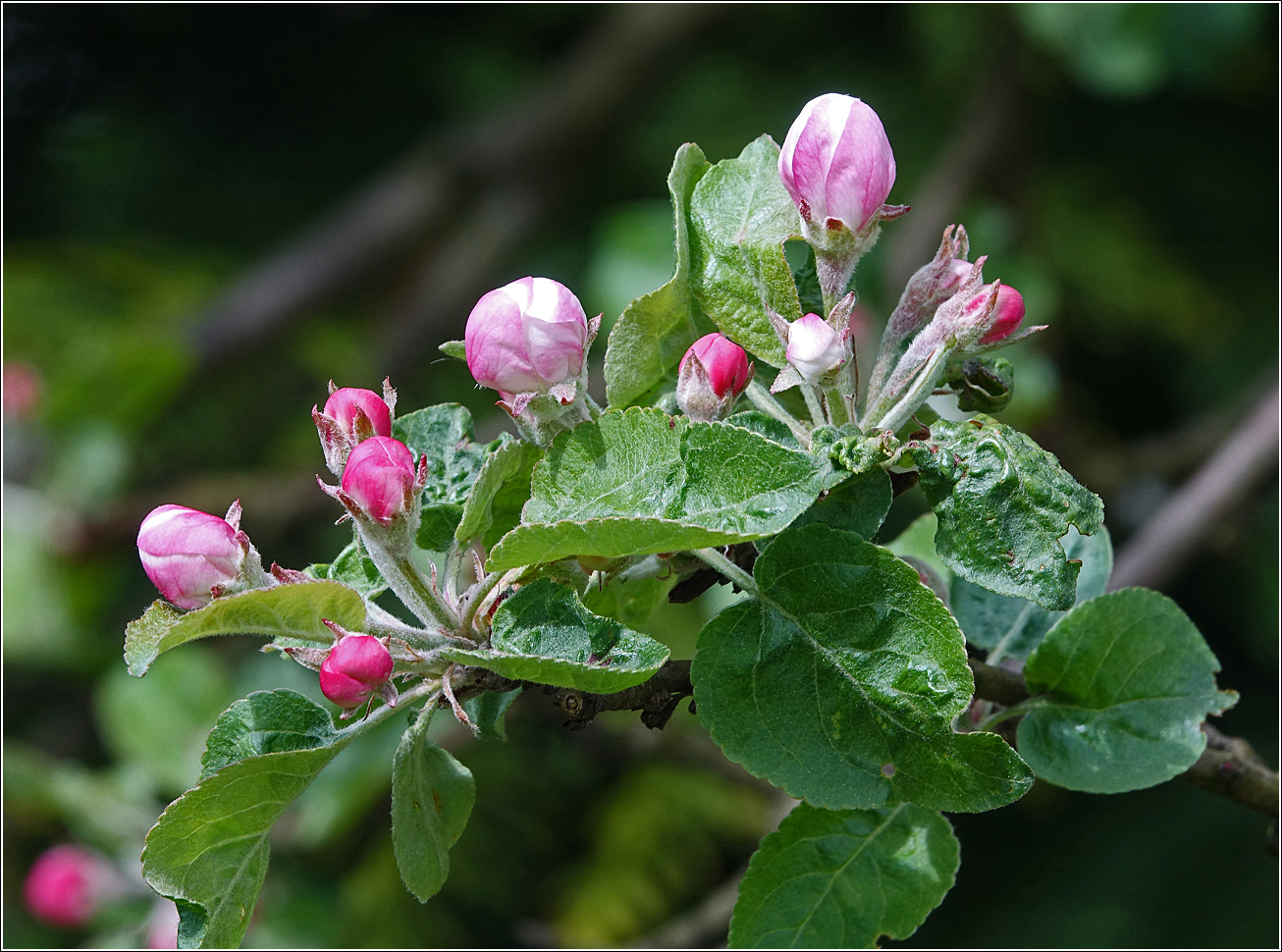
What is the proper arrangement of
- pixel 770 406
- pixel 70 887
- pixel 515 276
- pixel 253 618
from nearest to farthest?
pixel 253 618 → pixel 770 406 → pixel 70 887 → pixel 515 276

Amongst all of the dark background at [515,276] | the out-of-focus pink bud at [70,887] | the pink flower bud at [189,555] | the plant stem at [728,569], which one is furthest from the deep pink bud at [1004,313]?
the out-of-focus pink bud at [70,887]

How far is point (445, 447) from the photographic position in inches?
26.5

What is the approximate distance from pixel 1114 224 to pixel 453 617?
2055 mm

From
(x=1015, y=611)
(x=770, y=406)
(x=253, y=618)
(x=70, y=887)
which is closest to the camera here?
(x=253, y=618)

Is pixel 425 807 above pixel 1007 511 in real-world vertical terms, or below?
below

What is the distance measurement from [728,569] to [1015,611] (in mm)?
312

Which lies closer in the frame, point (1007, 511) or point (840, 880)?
point (1007, 511)

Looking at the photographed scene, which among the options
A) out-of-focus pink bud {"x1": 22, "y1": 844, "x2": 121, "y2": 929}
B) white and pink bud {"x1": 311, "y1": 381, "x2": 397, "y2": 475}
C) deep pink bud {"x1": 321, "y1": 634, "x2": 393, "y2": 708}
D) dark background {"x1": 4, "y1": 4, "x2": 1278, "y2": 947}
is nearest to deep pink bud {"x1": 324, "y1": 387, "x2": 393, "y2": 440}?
white and pink bud {"x1": 311, "y1": 381, "x2": 397, "y2": 475}

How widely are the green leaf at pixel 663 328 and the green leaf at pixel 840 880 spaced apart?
10.7 inches

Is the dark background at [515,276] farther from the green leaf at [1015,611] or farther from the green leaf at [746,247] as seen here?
the green leaf at [746,247]

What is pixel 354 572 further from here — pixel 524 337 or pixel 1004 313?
pixel 1004 313

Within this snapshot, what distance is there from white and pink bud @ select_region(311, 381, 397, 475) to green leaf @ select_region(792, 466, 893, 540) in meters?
0.23

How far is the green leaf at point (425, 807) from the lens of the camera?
22.8 inches

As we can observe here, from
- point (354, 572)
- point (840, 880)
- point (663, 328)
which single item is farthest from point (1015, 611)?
point (354, 572)
